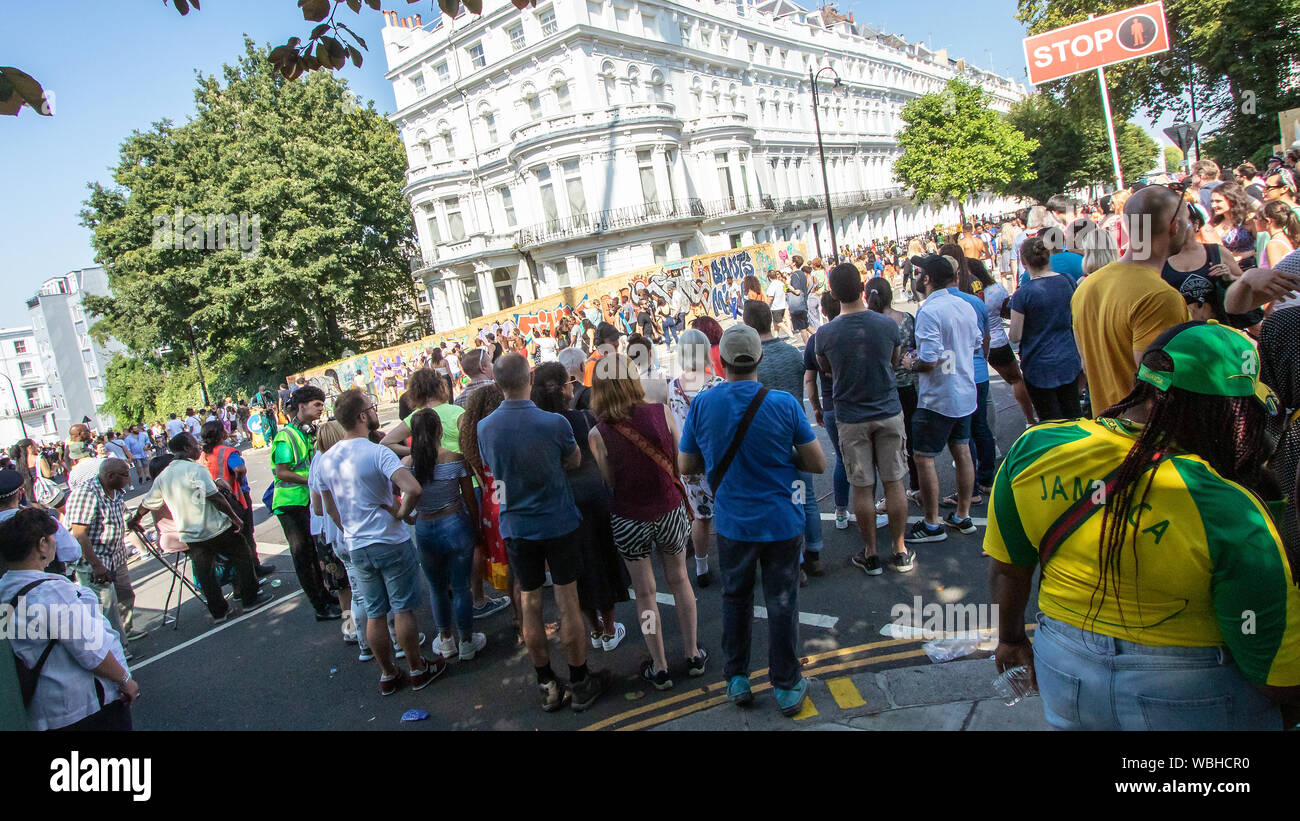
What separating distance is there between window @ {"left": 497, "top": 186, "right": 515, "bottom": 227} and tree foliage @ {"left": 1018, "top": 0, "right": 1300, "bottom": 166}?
26111mm

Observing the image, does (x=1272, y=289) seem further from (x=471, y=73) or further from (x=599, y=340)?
(x=471, y=73)

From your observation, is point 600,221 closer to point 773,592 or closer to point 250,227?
point 250,227

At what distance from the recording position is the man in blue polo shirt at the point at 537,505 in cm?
404

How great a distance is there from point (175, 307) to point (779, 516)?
37.7 metres

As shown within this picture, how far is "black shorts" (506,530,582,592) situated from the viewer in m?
4.13

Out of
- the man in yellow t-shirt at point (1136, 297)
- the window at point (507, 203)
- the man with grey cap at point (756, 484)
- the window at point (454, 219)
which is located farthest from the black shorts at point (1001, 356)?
the window at point (454, 219)

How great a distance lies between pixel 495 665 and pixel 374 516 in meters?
1.43

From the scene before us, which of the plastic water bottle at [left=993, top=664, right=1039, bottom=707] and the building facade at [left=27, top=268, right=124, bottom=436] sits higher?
the building facade at [left=27, top=268, right=124, bottom=436]

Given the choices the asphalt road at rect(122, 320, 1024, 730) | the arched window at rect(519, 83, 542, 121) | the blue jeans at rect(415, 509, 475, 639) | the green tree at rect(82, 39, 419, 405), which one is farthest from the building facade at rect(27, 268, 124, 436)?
the blue jeans at rect(415, 509, 475, 639)

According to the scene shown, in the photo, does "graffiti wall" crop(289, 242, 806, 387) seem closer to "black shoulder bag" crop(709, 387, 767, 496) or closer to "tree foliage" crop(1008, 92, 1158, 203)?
"black shoulder bag" crop(709, 387, 767, 496)

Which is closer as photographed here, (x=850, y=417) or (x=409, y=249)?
(x=850, y=417)
